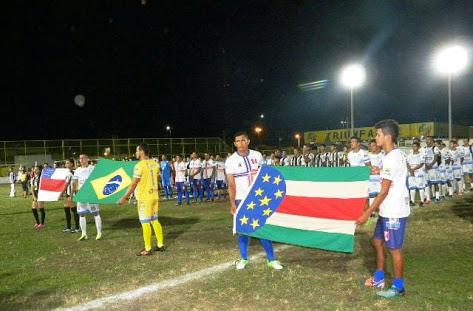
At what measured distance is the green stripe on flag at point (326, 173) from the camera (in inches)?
274

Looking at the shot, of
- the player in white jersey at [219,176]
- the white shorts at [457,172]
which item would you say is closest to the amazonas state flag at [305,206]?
the white shorts at [457,172]

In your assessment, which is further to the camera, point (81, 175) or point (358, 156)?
point (358, 156)

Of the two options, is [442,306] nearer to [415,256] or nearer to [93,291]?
[415,256]

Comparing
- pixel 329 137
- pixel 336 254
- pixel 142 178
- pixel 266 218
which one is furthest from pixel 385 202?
pixel 329 137

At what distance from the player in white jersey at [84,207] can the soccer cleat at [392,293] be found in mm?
7959

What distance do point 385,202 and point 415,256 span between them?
2997 millimetres

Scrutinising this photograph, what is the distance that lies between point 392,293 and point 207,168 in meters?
15.0

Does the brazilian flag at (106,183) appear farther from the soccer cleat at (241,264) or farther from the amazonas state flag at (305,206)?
the amazonas state flag at (305,206)

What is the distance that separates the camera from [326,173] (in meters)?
7.31

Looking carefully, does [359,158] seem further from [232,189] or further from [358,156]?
[232,189]

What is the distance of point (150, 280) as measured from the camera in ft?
24.4

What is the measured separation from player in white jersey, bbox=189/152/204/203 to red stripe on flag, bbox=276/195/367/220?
42.1 feet

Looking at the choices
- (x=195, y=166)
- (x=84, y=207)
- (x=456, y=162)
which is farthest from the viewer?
(x=195, y=166)

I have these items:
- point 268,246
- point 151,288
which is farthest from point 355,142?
point 151,288
